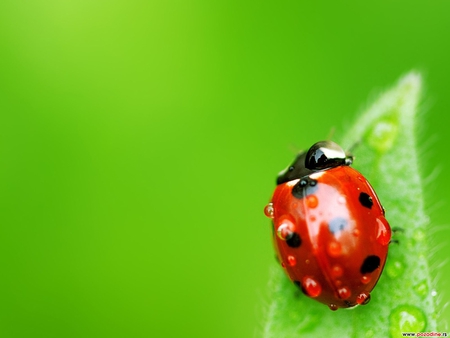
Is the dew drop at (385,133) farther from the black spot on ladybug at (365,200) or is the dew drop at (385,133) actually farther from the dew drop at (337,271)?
the dew drop at (337,271)

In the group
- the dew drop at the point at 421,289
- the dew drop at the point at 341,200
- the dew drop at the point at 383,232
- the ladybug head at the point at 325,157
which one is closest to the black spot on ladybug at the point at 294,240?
the dew drop at the point at 341,200

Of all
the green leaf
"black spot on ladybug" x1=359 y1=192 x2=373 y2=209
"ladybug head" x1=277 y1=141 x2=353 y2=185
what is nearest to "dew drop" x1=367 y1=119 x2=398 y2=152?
the green leaf

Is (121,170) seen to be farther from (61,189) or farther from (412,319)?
(412,319)

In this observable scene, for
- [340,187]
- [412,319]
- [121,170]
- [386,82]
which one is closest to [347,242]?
[340,187]

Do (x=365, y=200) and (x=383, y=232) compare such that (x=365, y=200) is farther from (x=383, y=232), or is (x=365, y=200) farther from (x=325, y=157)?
(x=325, y=157)

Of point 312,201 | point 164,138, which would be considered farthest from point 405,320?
point 164,138
